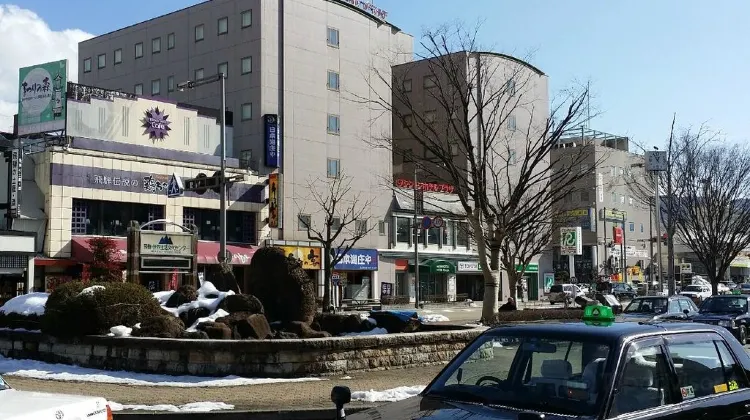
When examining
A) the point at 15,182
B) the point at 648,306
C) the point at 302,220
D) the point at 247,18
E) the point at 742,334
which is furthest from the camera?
the point at 247,18

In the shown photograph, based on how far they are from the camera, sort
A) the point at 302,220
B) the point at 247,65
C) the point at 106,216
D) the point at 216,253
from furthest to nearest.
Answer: the point at 247,65 → the point at 302,220 → the point at 216,253 → the point at 106,216

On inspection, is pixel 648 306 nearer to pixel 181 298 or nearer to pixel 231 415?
pixel 181 298

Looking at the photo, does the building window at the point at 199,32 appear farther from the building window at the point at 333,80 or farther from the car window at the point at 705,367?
Result: the car window at the point at 705,367

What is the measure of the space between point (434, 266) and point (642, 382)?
53281 millimetres

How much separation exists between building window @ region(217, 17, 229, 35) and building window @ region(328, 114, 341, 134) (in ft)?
28.1

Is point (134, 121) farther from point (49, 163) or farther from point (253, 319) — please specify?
point (253, 319)

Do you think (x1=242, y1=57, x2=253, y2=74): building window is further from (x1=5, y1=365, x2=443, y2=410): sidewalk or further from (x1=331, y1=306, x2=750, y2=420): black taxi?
(x1=331, y1=306, x2=750, y2=420): black taxi

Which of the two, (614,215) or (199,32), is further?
(614,215)

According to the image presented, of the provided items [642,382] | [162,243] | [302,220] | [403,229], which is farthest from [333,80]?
[642,382]

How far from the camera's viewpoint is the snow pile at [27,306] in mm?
17181

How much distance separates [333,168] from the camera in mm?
50875

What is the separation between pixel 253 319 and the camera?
50.2 feet

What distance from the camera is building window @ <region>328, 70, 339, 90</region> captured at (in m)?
51.1

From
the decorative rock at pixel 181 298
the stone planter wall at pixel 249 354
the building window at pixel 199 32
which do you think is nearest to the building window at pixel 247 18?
the building window at pixel 199 32
